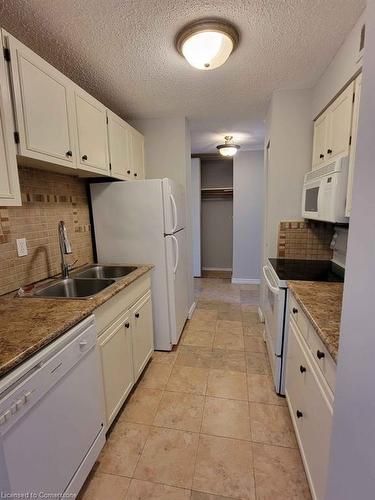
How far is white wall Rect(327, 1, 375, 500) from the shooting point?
563 mm

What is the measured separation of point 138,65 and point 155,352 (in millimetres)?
2538

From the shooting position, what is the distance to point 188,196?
3.22 metres

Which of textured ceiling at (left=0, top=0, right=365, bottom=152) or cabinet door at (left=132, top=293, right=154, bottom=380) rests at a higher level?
textured ceiling at (left=0, top=0, right=365, bottom=152)

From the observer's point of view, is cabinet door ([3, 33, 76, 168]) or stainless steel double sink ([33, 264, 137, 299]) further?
→ stainless steel double sink ([33, 264, 137, 299])

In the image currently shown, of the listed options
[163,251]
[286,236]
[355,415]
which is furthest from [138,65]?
[355,415]

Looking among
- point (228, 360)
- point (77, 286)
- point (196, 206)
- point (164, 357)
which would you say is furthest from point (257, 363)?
point (196, 206)

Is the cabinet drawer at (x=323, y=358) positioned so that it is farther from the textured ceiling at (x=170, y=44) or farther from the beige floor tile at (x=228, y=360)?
the textured ceiling at (x=170, y=44)

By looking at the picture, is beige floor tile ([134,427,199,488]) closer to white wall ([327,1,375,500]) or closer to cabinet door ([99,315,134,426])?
cabinet door ([99,315,134,426])

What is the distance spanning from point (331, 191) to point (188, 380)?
72.6 inches

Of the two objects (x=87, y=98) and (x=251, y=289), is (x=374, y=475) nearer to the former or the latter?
(x=87, y=98)

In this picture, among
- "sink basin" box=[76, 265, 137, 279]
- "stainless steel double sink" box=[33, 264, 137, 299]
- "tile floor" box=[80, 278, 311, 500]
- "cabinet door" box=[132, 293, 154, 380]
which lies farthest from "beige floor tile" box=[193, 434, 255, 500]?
"sink basin" box=[76, 265, 137, 279]

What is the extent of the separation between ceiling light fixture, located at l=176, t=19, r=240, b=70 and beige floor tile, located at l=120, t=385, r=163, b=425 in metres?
2.41

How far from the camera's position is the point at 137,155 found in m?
2.74

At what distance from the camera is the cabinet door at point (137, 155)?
2.64 metres
